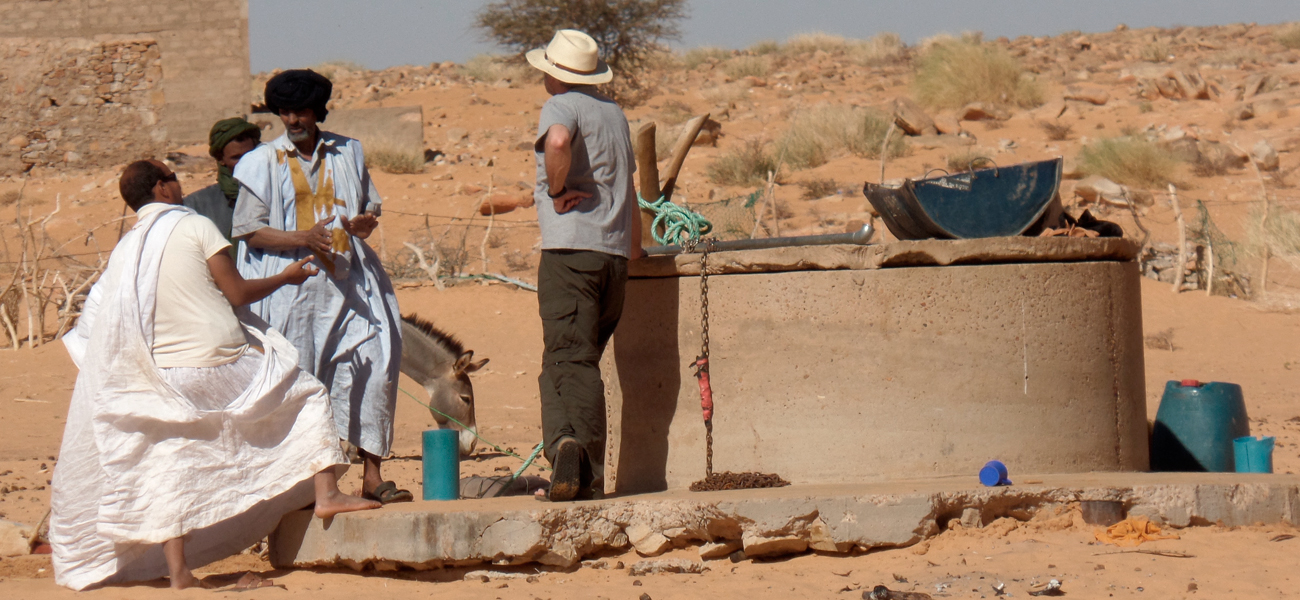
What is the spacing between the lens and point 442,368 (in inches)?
280

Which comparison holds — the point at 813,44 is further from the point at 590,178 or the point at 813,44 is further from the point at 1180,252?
the point at 590,178

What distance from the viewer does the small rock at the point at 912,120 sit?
61.7 ft

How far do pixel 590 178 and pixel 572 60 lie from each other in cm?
43

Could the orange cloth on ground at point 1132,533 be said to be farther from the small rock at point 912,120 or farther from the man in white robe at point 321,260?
the small rock at point 912,120

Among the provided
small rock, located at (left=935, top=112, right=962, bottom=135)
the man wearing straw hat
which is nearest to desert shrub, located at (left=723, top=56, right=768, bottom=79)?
small rock, located at (left=935, top=112, right=962, bottom=135)

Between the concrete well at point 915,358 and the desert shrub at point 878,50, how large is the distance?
994 inches

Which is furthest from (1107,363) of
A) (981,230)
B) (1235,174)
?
(1235,174)

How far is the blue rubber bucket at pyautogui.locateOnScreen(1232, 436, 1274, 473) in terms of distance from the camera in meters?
4.60

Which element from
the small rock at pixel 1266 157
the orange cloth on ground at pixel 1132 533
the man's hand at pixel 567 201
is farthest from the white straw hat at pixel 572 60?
the small rock at pixel 1266 157

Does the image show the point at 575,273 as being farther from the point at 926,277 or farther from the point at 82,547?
the point at 82,547

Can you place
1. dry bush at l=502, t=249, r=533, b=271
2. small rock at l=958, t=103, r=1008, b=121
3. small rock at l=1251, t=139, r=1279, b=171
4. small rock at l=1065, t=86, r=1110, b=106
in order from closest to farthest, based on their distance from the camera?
dry bush at l=502, t=249, r=533, b=271, small rock at l=1251, t=139, r=1279, b=171, small rock at l=958, t=103, r=1008, b=121, small rock at l=1065, t=86, r=1110, b=106

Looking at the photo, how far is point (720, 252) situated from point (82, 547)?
2466mm

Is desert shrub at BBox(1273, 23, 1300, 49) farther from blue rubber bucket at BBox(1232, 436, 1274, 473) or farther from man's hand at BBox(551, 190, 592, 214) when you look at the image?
man's hand at BBox(551, 190, 592, 214)

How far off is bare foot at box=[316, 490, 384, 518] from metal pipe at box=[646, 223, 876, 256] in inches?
56.8
